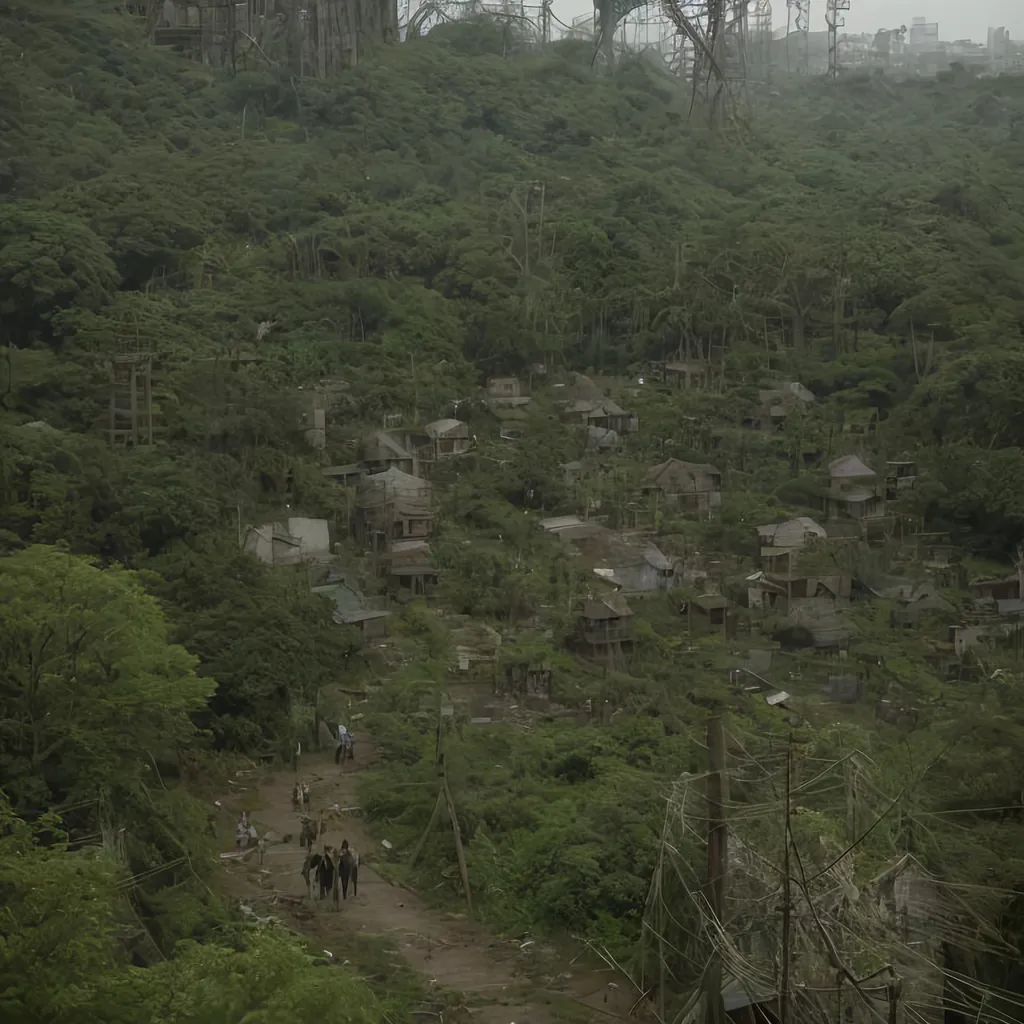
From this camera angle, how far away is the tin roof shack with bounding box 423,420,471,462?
21.5 m

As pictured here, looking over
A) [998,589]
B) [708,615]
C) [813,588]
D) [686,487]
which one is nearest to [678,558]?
[813,588]

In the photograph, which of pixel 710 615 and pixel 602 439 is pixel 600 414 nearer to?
pixel 602 439

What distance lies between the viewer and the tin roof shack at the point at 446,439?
846 inches

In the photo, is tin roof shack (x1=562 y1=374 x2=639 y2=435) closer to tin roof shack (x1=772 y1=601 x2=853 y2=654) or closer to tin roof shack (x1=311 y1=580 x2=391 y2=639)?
tin roof shack (x1=772 y1=601 x2=853 y2=654)

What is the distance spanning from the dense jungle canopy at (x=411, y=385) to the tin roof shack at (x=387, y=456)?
1.60 feet

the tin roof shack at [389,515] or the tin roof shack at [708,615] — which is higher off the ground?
the tin roof shack at [389,515]

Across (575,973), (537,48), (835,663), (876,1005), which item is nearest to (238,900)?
(575,973)

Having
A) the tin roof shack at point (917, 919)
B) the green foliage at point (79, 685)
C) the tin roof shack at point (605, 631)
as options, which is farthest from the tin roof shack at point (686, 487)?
the tin roof shack at point (917, 919)

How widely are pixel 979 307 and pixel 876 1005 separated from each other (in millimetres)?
19420

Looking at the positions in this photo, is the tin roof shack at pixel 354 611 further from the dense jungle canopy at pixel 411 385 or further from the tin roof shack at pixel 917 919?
the tin roof shack at pixel 917 919

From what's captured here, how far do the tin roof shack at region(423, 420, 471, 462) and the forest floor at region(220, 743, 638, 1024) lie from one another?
31.0ft

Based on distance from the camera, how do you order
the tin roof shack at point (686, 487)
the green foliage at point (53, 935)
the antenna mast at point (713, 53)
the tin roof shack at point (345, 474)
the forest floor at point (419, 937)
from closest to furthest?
1. the green foliage at point (53, 935)
2. the forest floor at point (419, 937)
3. the tin roof shack at point (345, 474)
4. the tin roof shack at point (686, 487)
5. the antenna mast at point (713, 53)

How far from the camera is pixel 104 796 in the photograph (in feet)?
33.6

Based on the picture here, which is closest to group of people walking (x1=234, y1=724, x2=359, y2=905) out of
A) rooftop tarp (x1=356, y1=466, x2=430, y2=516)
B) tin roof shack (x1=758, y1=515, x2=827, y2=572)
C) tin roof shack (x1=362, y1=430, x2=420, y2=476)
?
rooftop tarp (x1=356, y1=466, x2=430, y2=516)
